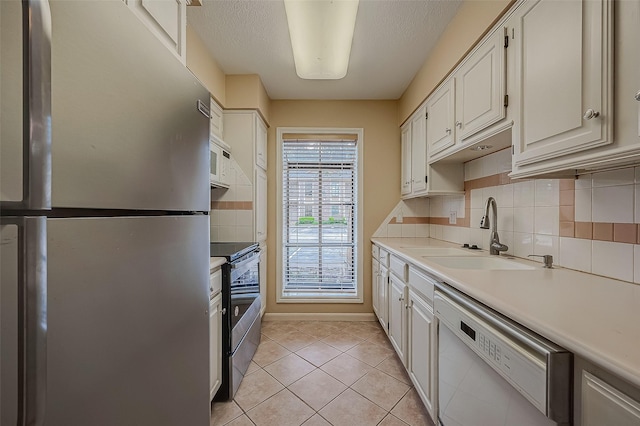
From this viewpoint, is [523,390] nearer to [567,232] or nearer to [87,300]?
[567,232]

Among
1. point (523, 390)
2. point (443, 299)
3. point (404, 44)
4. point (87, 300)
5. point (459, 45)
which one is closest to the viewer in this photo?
point (87, 300)

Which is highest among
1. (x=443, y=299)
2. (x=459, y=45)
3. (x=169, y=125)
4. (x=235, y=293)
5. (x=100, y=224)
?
(x=459, y=45)

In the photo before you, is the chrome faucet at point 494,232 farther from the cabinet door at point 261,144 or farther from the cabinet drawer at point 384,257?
the cabinet door at point 261,144

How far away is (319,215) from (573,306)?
246 centimetres

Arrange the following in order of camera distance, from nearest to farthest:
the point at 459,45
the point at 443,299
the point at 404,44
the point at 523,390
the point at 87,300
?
the point at 87,300, the point at 523,390, the point at 443,299, the point at 459,45, the point at 404,44

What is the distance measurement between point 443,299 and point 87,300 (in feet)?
4.13

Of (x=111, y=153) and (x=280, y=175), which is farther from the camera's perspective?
(x=280, y=175)

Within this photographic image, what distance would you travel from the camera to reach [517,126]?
1202mm

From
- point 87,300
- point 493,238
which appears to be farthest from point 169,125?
point 493,238

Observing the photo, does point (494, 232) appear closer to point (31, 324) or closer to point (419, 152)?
point (419, 152)

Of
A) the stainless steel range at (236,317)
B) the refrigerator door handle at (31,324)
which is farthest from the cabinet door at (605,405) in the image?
the stainless steel range at (236,317)

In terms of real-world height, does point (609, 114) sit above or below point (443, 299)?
above

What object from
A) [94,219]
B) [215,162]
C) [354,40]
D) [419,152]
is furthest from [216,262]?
[419,152]

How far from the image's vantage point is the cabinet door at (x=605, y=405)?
19.9 inches
